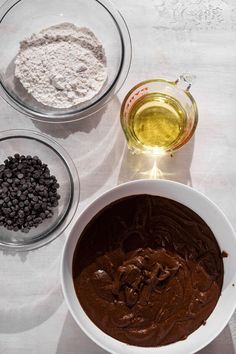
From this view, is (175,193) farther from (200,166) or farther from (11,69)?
(11,69)

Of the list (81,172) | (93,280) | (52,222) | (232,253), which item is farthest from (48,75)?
(232,253)

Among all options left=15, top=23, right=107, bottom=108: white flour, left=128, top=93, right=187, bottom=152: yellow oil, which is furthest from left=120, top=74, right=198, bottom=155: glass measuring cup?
left=15, top=23, right=107, bottom=108: white flour

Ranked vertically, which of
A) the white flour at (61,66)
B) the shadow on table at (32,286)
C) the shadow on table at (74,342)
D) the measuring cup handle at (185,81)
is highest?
the white flour at (61,66)

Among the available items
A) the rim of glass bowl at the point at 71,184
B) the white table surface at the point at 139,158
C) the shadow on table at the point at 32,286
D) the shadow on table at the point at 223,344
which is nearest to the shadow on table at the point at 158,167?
the white table surface at the point at 139,158

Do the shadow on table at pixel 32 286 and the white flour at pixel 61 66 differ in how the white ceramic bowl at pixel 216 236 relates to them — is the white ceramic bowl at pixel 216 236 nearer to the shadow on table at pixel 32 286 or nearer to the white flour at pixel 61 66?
the shadow on table at pixel 32 286

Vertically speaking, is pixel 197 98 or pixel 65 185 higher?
pixel 197 98

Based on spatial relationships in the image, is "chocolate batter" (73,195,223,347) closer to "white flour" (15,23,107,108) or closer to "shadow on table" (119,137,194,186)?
"shadow on table" (119,137,194,186)
